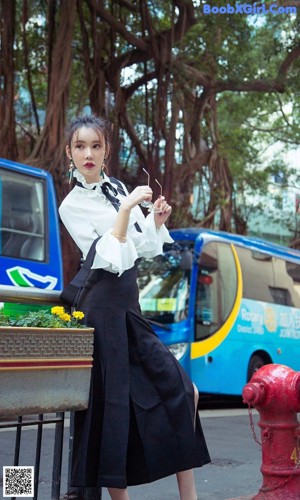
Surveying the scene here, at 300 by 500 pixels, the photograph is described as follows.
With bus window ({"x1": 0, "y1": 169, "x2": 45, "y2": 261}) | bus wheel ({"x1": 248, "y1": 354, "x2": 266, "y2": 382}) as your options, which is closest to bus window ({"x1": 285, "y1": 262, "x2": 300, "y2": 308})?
bus wheel ({"x1": 248, "y1": 354, "x2": 266, "y2": 382})

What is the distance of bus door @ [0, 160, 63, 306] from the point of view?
8773mm

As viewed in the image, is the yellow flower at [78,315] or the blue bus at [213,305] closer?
the yellow flower at [78,315]

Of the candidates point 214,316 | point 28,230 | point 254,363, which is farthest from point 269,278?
point 28,230

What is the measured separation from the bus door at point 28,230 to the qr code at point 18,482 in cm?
573

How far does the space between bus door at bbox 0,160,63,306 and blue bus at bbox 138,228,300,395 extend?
225 centimetres

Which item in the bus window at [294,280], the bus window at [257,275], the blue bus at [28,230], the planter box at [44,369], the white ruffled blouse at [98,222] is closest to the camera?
the planter box at [44,369]

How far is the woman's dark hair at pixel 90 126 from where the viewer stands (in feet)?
10.3

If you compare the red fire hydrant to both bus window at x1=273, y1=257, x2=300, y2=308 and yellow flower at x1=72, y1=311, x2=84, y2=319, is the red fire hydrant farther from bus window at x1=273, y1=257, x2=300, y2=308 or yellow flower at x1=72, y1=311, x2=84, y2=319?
bus window at x1=273, y1=257, x2=300, y2=308

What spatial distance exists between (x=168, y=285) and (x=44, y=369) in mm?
8568

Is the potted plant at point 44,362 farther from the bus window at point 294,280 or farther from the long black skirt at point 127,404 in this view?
the bus window at point 294,280

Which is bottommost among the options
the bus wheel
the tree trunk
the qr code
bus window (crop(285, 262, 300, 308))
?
the bus wheel

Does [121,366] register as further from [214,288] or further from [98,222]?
[214,288]

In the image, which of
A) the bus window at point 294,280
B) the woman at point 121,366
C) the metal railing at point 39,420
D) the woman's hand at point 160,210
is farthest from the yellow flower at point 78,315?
the bus window at point 294,280

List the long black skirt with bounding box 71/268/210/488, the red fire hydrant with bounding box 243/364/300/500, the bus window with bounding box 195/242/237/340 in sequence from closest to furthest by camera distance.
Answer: the long black skirt with bounding box 71/268/210/488 < the red fire hydrant with bounding box 243/364/300/500 < the bus window with bounding box 195/242/237/340
